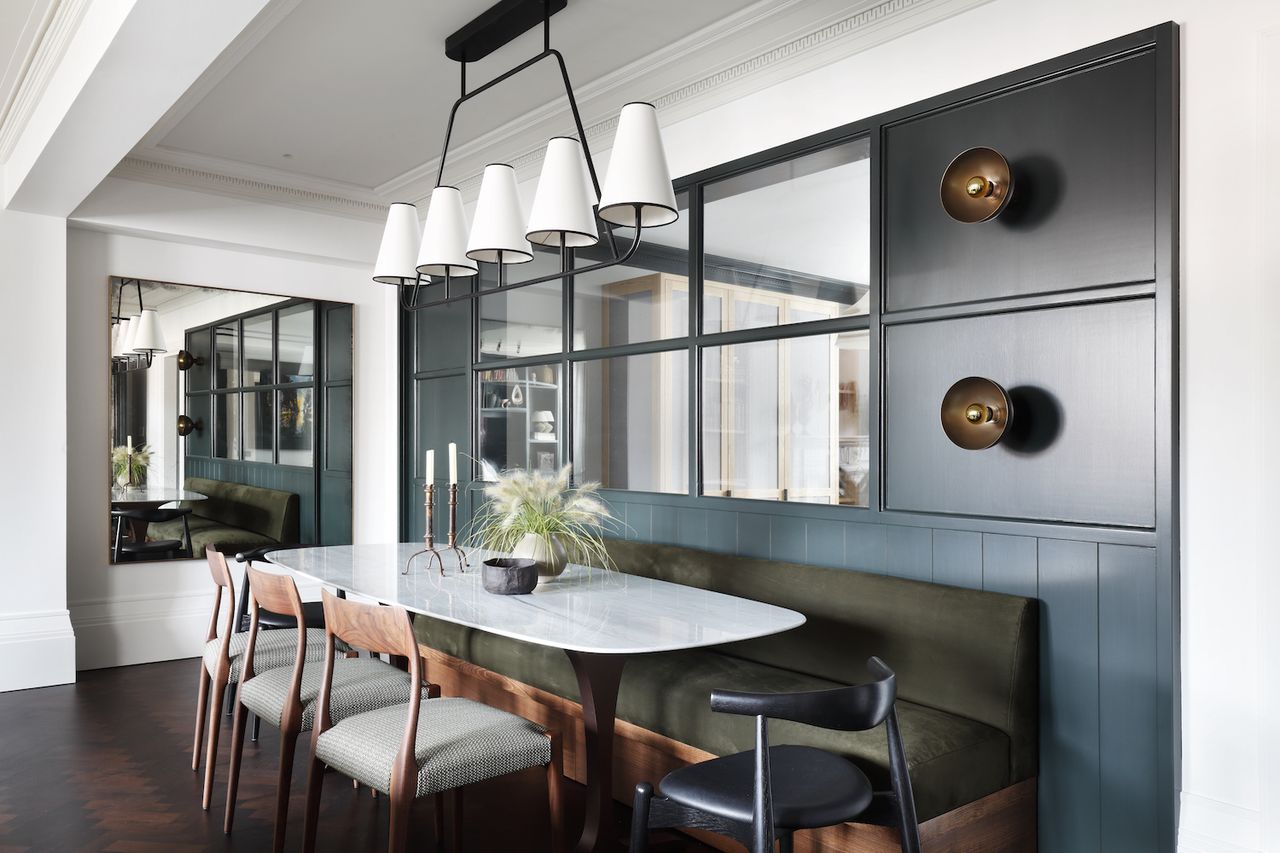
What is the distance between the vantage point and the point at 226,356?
5.35 metres

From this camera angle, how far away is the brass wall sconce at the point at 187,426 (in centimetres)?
520

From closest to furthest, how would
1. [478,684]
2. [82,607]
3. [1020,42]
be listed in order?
[1020,42] < [478,684] < [82,607]

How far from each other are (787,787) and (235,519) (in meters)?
4.41

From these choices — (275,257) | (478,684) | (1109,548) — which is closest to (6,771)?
(478,684)

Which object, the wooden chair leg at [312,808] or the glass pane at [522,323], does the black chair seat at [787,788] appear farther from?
the glass pane at [522,323]

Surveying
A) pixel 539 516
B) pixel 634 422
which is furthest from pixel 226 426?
pixel 539 516

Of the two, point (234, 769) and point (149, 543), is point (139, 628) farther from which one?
point (234, 769)

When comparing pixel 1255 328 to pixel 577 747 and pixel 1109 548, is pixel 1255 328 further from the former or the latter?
pixel 577 747

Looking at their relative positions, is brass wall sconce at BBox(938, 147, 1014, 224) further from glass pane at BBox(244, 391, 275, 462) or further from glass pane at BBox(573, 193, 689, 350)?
glass pane at BBox(244, 391, 275, 462)

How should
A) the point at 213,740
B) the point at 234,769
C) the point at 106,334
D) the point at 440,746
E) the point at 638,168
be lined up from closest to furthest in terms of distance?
the point at 440,746 → the point at 638,168 → the point at 234,769 → the point at 213,740 → the point at 106,334

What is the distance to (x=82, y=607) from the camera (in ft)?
16.0

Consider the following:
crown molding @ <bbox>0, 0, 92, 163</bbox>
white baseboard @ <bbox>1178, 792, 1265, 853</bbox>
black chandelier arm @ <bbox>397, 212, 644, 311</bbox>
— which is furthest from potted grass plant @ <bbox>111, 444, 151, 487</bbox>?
white baseboard @ <bbox>1178, 792, 1265, 853</bbox>

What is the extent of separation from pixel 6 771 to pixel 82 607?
5.83ft

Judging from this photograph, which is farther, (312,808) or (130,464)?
(130,464)
